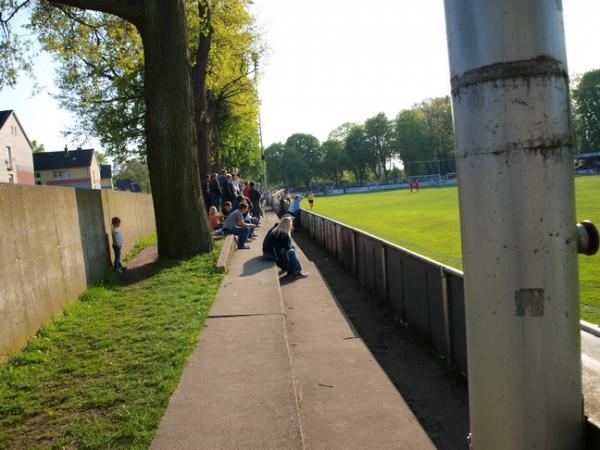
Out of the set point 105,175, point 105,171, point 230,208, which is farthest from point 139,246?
point 105,171

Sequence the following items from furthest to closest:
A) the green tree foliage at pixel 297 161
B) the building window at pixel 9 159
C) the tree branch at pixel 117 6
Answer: the green tree foliage at pixel 297 161 < the building window at pixel 9 159 < the tree branch at pixel 117 6

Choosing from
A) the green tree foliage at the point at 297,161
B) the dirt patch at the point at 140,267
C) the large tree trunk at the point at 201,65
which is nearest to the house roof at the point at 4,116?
the large tree trunk at the point at 201,65

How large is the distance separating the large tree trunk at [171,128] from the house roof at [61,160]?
76.4m

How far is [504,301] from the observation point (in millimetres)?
1441

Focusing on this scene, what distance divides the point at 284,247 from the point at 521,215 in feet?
33.8

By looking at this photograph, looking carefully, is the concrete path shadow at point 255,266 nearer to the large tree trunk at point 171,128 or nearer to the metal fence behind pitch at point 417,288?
the large tree trunk at point 171,128

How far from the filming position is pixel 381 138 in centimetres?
11644

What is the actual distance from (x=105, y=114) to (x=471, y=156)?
34788 mm

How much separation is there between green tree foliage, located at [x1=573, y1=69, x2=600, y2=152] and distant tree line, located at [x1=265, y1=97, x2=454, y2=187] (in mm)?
22865

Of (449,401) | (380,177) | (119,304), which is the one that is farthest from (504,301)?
(380,177)

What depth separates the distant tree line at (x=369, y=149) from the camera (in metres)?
106

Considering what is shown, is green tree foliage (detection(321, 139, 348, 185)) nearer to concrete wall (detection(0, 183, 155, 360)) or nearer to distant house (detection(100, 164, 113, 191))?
distant house (detection(100, 164, 113, 191))

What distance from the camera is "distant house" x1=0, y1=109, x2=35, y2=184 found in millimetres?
50906

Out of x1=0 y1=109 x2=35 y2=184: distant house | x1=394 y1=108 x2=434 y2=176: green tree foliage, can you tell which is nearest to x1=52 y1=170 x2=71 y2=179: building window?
x1=0 y1=109 x2=35 y2=184: distant house
